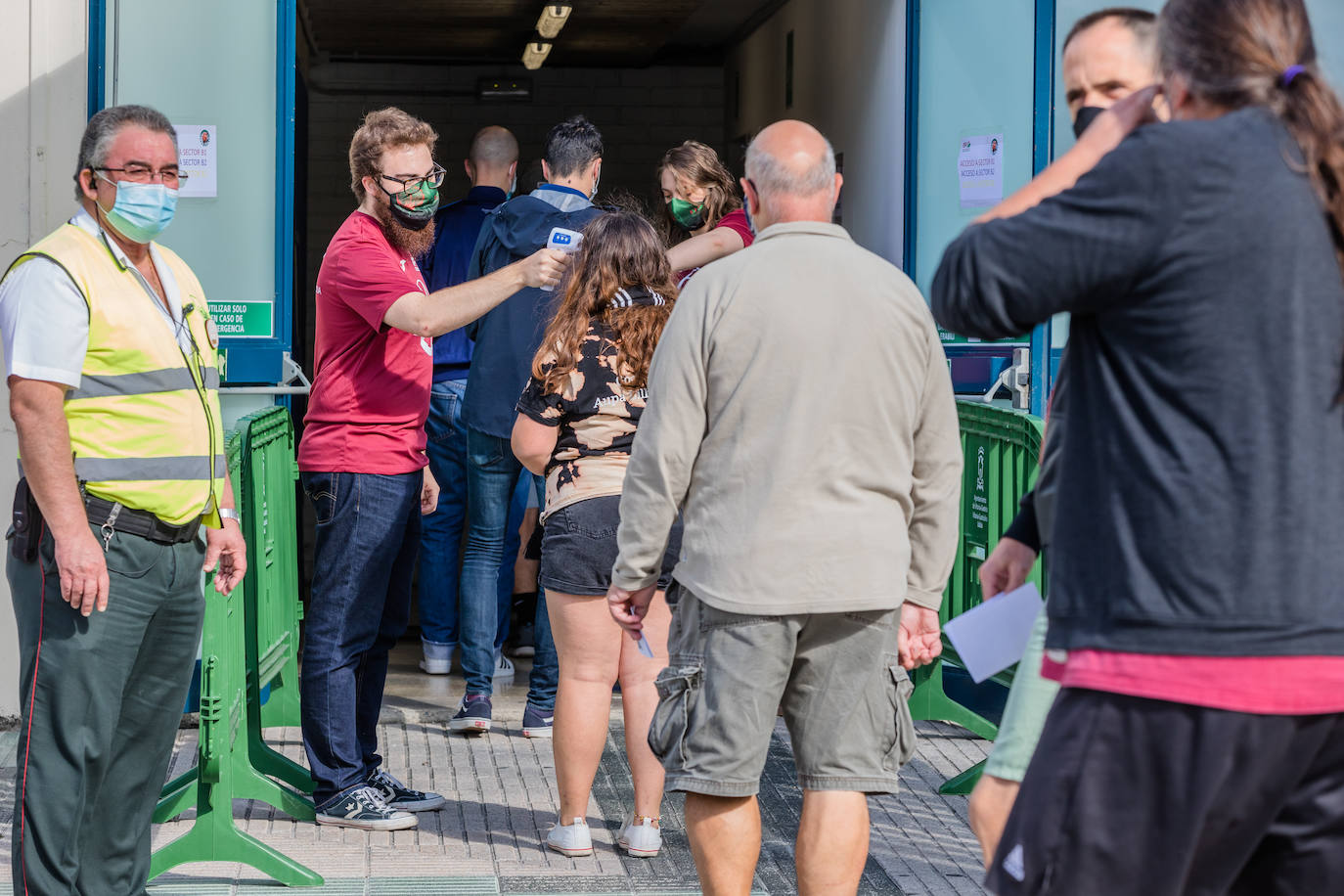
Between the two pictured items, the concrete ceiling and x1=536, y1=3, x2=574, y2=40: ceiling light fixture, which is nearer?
x1=536, y1=3, x2=574, y2=40: ceiling light fixture

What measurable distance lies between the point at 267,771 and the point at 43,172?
2.26 m

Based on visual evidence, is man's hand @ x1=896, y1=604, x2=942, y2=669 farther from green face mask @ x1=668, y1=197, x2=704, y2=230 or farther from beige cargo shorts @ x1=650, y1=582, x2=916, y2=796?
green face mask @ x1=668, y1=197, x2=704, y2=230

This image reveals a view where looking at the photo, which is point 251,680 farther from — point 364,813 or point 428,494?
point 428,494

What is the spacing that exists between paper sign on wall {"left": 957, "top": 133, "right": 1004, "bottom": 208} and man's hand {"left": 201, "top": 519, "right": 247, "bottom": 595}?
12.4 ft

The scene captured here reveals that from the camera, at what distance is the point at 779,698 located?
10.7 ft

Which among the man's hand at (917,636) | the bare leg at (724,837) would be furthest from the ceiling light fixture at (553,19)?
the bare leg at (724,837)

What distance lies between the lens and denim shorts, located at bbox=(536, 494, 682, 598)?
13.8 ft

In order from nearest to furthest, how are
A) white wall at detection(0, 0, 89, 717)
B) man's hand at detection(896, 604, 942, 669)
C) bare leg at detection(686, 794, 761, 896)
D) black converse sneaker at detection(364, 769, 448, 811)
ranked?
bare leg at detection(686, 794, 761, 896) < man's hand at detection(896, 604, 942, 669) < black converse sneaker at detection(364, 769, 448, 811) < white wall at detection(0, 0, 89, 717)

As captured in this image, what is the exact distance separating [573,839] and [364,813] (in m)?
0.65

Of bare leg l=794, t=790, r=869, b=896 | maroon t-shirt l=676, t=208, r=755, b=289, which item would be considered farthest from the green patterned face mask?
bare leg l=794, t=790, r=869, b=896

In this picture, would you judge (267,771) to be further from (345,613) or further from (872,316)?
(872,316)

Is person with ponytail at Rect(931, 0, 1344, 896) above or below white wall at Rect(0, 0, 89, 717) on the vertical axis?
below

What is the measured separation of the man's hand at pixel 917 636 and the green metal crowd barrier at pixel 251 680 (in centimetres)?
167

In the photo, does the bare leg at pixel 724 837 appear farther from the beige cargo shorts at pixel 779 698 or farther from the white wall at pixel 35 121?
the white wall at pixel 35 121
